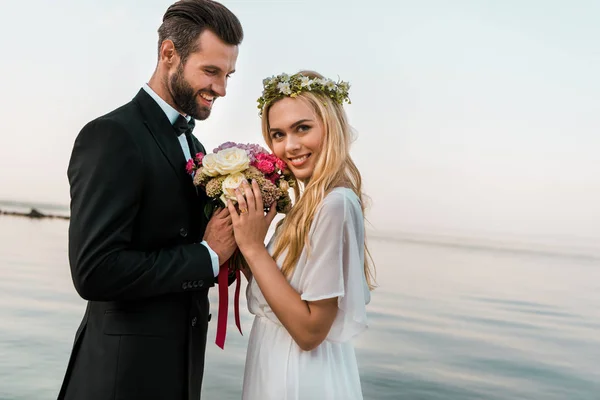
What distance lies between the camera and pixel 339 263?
2.82 meters

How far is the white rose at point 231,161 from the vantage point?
2.68 metres

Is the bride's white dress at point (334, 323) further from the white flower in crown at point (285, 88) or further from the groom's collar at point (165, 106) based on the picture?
the groom's collar at point (165, 106)

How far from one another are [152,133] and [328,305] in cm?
100

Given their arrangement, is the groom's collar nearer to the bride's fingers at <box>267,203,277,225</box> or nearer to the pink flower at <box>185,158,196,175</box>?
the pink flower at <box>185,158,196,175</box>

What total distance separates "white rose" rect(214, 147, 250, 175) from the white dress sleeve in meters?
0.38

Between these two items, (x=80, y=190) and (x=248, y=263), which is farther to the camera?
(x=248, y=263)

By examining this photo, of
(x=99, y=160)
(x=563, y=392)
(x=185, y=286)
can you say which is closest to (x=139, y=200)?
(x=99, y=160)

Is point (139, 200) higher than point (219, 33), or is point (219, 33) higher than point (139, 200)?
point (219, 33)

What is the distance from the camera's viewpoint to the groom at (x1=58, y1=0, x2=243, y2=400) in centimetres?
250

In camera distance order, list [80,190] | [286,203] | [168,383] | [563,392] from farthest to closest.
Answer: [563,392] → [286,203] → [168,383] → [80,190]

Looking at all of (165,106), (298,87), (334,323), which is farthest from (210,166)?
(334,323)

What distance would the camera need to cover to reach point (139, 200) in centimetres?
258

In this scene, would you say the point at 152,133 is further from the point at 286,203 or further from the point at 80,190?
the point at 286,203

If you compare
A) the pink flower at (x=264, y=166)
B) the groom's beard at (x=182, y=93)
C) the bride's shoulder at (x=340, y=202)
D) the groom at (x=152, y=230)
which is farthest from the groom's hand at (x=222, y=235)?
the groom's beard at (x=182, y=93)
